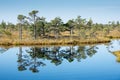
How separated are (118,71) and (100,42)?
1710 inches

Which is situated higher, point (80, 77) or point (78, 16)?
point (78, 16)

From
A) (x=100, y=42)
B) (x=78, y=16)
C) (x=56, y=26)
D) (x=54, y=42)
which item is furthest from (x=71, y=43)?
(x=78, y=16)

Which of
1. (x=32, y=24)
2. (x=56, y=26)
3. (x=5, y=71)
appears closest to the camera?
(x=5, y=71)

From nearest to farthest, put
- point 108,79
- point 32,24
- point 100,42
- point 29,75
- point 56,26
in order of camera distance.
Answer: point 108,79, point 29,75, point 100,42, point 32,24, point 56,26

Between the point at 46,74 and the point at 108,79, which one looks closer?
the point at 108,79

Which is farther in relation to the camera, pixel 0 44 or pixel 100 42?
pixel 100 42

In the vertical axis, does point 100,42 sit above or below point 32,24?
below

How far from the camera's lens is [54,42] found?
62281 mm

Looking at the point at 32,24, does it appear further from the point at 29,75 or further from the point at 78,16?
the point at 29,75

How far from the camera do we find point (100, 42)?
67.9 m

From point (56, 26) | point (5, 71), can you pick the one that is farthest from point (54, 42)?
point (5, 71)

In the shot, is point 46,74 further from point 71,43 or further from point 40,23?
point 40,23

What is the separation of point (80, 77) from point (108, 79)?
277 centimetres

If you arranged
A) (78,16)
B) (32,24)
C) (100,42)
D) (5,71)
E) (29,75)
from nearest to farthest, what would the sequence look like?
(29,75), (5,71), (100,42), (32,24), (78,16)
